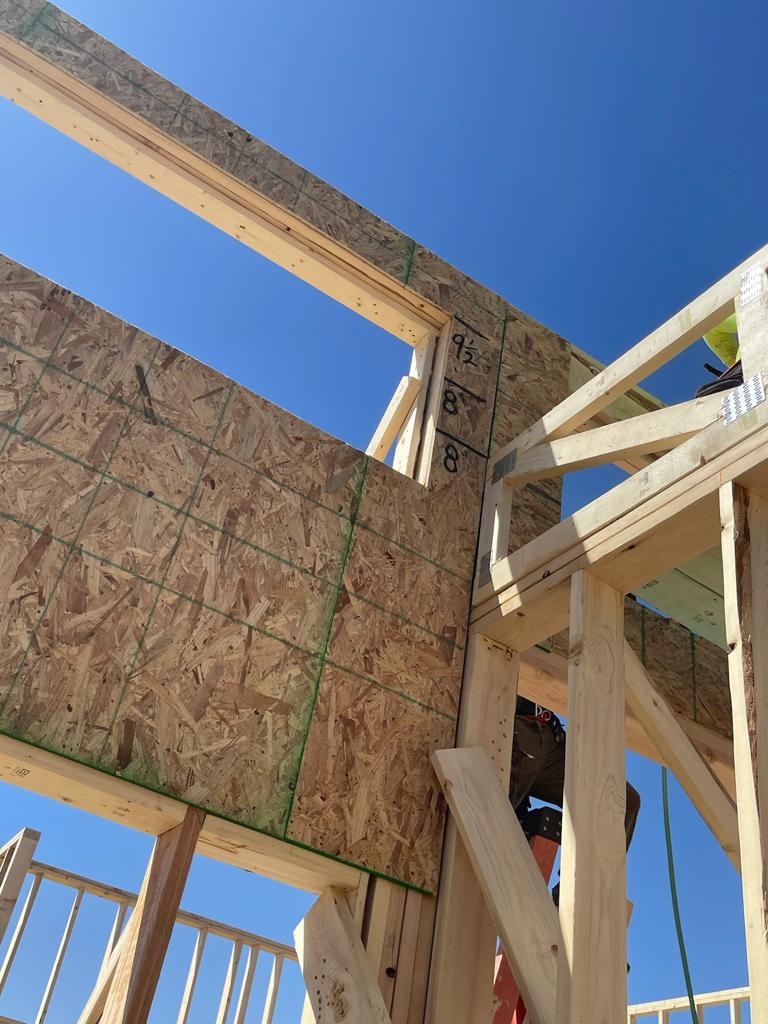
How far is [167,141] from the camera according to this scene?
13.8 ft

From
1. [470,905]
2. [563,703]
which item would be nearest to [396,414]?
[563,703]

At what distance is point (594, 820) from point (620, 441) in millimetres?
1372

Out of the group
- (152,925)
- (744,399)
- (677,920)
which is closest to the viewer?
(152,925)

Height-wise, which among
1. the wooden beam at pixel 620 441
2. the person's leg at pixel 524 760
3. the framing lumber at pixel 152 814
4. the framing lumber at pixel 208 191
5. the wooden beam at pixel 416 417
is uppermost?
the framing lumber at pixel 208 191

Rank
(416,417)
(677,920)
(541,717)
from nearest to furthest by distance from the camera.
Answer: (677,920)
(416,417)
(541,717)

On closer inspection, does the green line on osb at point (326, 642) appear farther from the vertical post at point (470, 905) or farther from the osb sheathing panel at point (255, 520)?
the vertical post at point (470, 905)

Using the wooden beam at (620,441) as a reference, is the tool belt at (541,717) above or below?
below

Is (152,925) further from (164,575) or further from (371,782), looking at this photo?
(164,575)

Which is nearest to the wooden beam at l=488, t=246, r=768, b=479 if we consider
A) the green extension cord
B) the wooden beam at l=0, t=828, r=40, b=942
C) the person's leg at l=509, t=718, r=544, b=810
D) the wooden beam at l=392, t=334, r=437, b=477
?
the wooden beam at l=392, t=334, r=437, b=477

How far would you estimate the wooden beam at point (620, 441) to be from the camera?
302 centimetres

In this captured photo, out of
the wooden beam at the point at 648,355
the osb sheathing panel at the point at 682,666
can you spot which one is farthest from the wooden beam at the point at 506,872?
Result: the wooden beam at the point at 648,355

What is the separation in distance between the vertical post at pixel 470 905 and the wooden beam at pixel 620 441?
876mm

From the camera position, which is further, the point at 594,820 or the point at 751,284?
the point at 751,284

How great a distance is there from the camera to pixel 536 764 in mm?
4281
